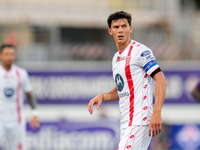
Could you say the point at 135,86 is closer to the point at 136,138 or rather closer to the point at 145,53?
the point at 145,53

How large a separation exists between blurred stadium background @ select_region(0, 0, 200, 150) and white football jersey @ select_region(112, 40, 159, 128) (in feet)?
22.4

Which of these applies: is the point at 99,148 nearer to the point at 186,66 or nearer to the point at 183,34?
the point at 186,66

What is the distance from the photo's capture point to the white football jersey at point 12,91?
7.11 meters

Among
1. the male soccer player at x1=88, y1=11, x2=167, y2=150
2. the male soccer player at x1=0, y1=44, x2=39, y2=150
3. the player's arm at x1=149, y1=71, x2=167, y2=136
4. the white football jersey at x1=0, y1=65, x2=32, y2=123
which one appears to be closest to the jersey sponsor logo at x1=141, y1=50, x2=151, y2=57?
the male soccer player at x1=88, y1=11, x2=167, y2=150

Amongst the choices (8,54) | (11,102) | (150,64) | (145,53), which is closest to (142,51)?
(145,53)

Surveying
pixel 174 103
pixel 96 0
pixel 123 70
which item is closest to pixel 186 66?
pixel 174 103

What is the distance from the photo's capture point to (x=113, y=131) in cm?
1095

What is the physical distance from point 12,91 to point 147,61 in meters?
3.94

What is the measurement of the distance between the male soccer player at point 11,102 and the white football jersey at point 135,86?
3395mm

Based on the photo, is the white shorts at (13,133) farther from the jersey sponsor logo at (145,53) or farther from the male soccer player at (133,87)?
the jersey sponsor logo at (145,53)

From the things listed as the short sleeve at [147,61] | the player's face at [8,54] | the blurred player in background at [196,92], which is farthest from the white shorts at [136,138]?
the player's face at [8,54]

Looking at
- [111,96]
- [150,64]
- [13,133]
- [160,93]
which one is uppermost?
[150,64]

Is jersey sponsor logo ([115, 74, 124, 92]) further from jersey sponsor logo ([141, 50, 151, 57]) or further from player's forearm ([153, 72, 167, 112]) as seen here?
player's forearm ([153, 72, 167, 112])

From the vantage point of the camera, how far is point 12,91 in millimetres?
7219
